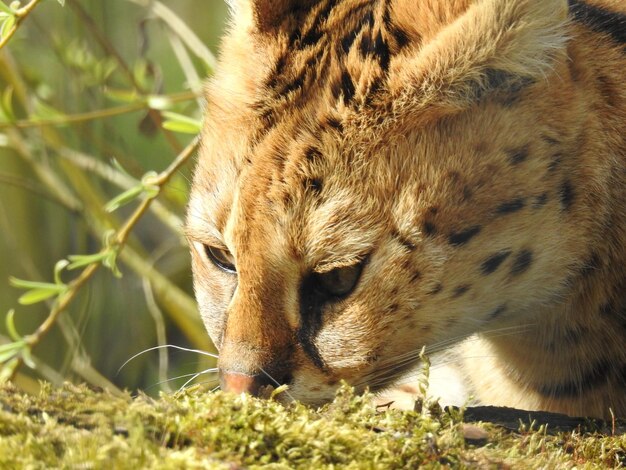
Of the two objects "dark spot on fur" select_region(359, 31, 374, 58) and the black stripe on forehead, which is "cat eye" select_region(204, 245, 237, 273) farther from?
the black stripe on forehead

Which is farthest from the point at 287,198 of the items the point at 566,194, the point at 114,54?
the point at 114,54

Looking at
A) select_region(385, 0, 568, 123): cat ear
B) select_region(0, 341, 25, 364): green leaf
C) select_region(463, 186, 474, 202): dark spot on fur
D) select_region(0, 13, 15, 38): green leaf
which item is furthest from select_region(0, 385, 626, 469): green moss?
select_region(0, 13, 15, 38): green leaf

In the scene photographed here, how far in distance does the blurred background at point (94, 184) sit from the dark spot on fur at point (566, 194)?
2.26 metres

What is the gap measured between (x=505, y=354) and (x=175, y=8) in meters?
4.60

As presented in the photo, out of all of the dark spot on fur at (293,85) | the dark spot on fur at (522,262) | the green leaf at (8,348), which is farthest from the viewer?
the green leaf at (8,348)

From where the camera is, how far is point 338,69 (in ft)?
8.11

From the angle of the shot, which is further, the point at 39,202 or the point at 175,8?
the point at 175,8

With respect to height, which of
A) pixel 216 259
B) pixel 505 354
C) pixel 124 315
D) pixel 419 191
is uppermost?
pixel 419 191

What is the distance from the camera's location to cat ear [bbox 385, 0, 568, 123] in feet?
7.94

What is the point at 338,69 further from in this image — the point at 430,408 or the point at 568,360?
the point at 568,360

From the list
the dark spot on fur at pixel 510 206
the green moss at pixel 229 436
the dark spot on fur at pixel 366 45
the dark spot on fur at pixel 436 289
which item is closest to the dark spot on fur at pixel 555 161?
the dark spot on fur at pixel 510 206

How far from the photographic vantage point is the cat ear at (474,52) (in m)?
2.42

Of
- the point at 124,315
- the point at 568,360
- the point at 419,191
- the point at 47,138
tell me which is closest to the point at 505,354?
the point at 568,360

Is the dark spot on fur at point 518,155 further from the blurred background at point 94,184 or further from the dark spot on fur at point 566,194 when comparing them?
the blurred background at point 94,184
